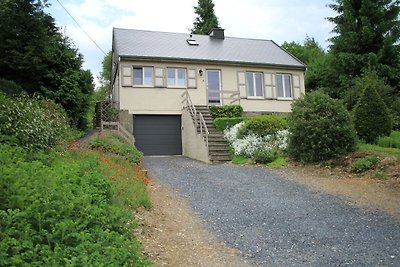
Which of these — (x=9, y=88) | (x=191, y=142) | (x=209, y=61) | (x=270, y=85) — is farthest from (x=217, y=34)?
(x=9, y=88)

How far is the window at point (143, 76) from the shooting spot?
19203 millimetres

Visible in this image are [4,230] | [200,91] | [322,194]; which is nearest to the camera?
[4,230]

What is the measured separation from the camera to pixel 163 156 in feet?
60.4

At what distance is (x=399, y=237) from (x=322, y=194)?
2.85 metres

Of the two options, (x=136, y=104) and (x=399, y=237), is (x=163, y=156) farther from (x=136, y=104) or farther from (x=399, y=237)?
(x=399, y=237)

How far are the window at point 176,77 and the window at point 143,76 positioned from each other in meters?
1.00

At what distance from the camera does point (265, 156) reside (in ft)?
41.6

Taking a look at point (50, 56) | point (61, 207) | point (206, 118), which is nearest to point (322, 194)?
point (61, 207)

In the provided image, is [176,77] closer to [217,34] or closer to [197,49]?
[197,49]

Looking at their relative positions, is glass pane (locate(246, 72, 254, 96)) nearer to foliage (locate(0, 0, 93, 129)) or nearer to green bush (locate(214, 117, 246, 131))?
green bush (locate(214, 117, 246, 131))

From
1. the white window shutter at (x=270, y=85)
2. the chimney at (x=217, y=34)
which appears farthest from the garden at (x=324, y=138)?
the chimney at (x=217, y=34)

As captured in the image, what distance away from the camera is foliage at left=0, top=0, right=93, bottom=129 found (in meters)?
12.8

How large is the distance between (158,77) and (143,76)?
31.0 inches

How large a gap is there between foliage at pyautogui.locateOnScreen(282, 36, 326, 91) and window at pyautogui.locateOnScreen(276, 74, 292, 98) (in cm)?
235
